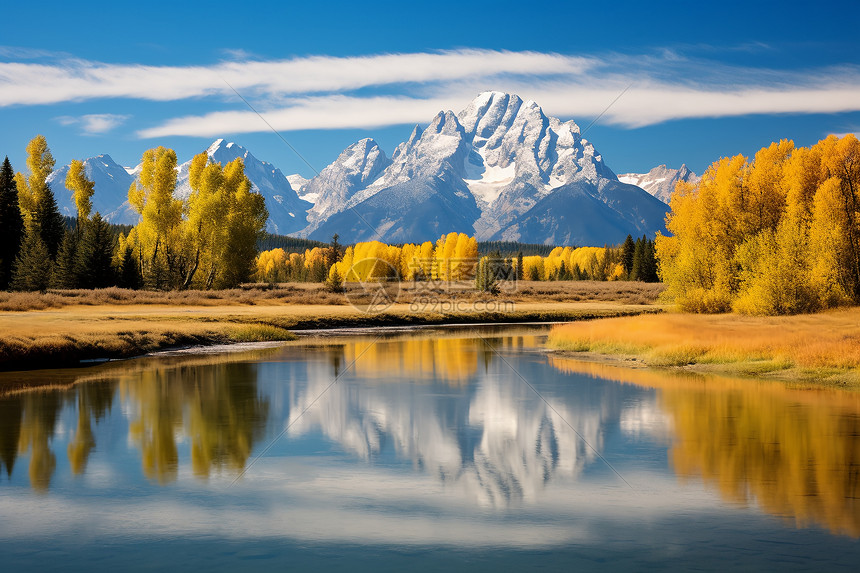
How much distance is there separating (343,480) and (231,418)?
8378mm

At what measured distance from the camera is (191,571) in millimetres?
10703

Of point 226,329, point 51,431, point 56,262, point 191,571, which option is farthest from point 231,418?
point 56,262

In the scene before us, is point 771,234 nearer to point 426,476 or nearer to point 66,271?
point 426,476

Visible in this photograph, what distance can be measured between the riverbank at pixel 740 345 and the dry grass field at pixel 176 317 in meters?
23.6

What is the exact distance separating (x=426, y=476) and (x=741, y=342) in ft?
81.9

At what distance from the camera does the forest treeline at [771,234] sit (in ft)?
161

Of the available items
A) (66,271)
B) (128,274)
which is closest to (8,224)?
(66,271)

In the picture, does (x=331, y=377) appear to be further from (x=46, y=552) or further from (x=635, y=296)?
(x=635, y=296)

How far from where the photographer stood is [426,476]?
16.1 meters

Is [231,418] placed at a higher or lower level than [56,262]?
lower

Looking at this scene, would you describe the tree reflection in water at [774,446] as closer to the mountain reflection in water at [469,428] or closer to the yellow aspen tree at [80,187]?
the mountain reflection in water at [469,428]

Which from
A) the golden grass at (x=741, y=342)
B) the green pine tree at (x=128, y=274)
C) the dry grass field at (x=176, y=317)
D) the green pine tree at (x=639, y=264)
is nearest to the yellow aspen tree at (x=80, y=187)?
the green pine tree at (x=128, y=274)

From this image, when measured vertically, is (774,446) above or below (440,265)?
below

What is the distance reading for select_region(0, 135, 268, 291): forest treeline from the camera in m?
71.1
